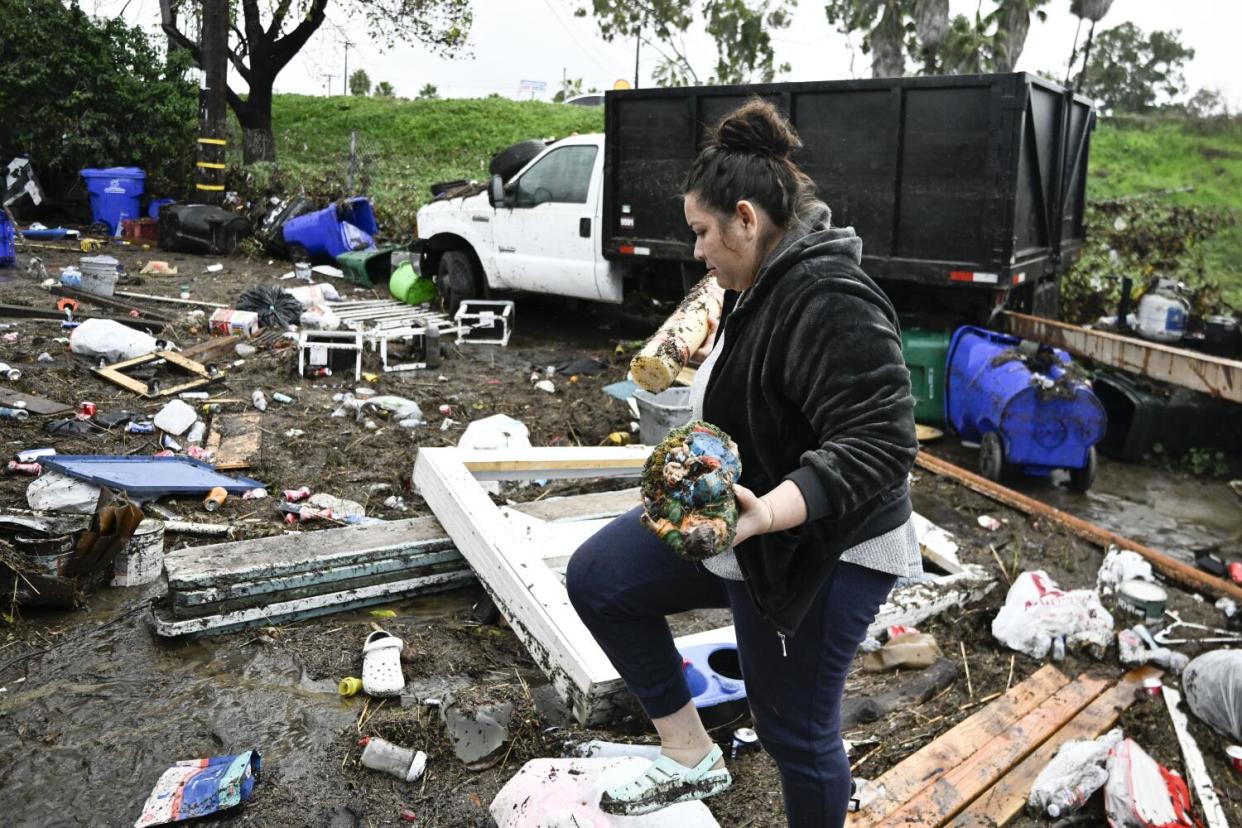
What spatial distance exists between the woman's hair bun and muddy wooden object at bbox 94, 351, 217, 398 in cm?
552

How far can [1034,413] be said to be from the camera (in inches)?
237

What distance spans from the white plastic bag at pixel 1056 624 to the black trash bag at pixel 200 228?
38.7 ft

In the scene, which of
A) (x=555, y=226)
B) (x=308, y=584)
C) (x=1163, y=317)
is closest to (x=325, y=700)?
(x=308, y=584)

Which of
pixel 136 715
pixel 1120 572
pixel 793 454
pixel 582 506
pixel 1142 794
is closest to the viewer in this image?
pixel 793 454

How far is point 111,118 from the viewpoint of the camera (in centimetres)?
1492

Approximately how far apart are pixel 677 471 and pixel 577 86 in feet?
129

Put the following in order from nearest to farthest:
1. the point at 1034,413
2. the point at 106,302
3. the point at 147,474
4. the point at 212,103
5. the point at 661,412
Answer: the point at 147,474, the point at 661,412, the point at 1034,413, the point at 106,302, the point at 212,103

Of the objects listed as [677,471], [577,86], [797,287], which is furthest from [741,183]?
[577,86]

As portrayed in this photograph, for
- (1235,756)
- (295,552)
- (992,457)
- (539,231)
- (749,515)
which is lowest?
(1235,756)

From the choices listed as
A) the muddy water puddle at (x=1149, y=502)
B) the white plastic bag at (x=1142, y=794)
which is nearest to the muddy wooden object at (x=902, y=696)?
the white plastic bag at (x=1142, y=794)

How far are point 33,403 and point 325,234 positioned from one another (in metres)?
6.93

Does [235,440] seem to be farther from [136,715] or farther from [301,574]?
[136,715]

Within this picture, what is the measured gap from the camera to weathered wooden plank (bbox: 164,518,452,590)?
3.35 m

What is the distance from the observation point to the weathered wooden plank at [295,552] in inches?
132
